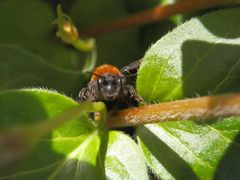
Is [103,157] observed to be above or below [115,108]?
below

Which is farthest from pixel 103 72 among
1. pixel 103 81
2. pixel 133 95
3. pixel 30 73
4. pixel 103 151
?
pixel 30 73

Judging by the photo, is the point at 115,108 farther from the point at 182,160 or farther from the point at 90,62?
the point at 90,62

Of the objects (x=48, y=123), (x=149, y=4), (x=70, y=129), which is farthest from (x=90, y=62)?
(x=48, y=123)

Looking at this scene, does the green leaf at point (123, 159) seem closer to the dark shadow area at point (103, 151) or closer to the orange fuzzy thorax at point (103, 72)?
the dark shadow area at point (103, 151)

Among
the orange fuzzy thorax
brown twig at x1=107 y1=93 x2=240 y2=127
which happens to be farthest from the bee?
brown twig at x1=107 y1=93 x2=240 y2=127

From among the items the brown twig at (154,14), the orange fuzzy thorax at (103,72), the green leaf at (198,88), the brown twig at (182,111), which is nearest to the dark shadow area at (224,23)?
the green leaf at (198,88)
